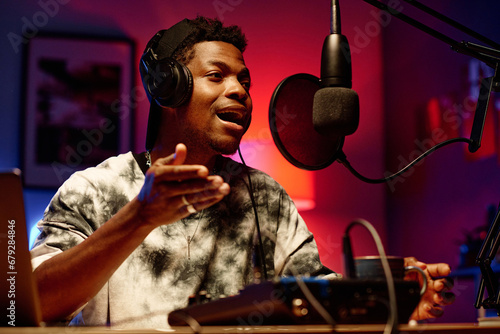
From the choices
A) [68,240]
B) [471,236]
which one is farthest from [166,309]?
[471,236]

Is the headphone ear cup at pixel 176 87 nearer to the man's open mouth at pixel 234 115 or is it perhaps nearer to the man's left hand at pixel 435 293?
the man's open mouth at pixel 234 115

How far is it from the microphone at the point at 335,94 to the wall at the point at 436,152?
224 centimetres

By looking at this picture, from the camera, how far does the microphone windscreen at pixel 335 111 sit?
0.93m

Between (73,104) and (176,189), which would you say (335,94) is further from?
(73,104)

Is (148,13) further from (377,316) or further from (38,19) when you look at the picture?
(377,316)

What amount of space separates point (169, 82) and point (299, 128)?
1.57ft

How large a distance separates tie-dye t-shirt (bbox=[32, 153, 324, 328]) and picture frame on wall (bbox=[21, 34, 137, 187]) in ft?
5.45

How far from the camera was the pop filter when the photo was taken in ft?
3.43

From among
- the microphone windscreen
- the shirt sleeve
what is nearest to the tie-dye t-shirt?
the shirt sleeve

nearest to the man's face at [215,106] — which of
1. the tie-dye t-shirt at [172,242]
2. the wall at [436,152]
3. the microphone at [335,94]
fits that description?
the tie-dye t-shirt at [172,242]

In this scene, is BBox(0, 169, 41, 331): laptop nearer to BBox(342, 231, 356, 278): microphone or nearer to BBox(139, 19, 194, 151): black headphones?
BBox(342, 231, 356, 278): microphone

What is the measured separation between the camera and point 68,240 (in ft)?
4.02

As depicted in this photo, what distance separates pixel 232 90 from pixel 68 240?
608mm

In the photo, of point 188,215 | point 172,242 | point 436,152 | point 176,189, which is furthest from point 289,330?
point 436,152
